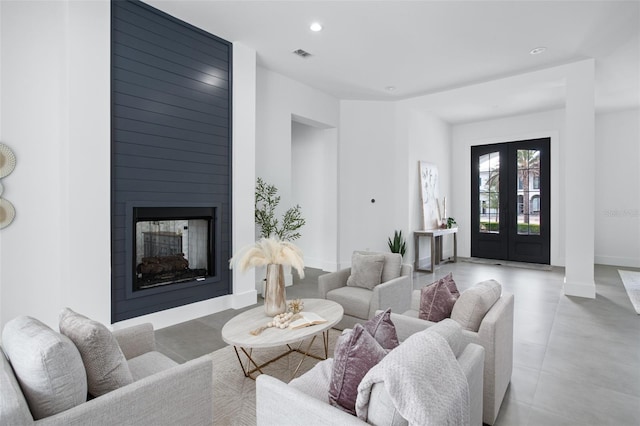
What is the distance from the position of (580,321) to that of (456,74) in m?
3.75

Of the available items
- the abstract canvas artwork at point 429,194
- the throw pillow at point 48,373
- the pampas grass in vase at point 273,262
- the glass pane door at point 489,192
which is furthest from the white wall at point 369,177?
the throw pillow at point 48,373

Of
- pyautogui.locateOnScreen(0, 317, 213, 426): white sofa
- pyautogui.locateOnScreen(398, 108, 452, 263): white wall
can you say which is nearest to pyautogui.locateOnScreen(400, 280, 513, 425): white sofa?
pyautogui.locateOnScreen(0, 317, 213, 426): white sofa

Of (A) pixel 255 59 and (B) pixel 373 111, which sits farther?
(B) pixel 373 111

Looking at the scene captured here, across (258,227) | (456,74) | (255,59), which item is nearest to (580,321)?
(456,74)

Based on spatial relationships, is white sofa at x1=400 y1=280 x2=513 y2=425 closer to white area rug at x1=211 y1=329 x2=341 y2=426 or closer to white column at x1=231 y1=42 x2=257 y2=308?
white area rug at x1=211 y1=329 x2=341 y2=426

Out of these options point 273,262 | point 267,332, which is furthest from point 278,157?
point 267,332

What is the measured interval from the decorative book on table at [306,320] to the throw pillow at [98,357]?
3.49ft

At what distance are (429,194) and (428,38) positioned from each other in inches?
145

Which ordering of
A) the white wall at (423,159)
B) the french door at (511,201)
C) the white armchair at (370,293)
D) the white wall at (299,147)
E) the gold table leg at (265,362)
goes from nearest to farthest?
the gold table leg at (265,362), the white armchair at (370,293), the white wall at (299,147), the white wall at (423,159), the french door at (511,201)

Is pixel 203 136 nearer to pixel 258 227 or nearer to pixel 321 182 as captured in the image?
pixel 258 227

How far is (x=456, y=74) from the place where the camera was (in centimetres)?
520

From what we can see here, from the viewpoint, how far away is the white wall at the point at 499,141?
688cm

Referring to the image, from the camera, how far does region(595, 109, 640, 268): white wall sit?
6809mm

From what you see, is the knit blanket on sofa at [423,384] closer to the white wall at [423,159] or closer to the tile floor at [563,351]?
the tile floor at [563,351]
